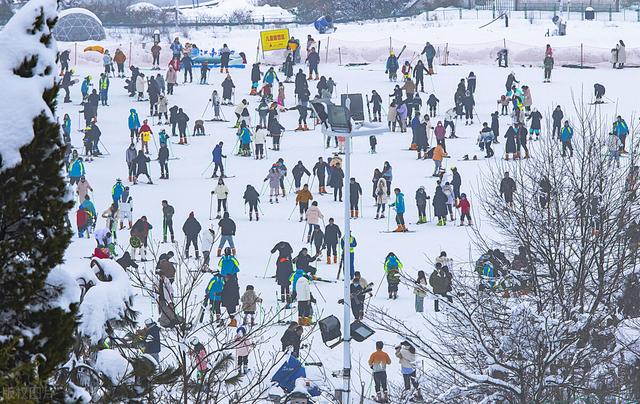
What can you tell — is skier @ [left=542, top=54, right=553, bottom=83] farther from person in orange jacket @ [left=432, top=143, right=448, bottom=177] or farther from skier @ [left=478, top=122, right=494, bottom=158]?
person in orange jacket @ [left=432, top=143, right=448, bottom=177]

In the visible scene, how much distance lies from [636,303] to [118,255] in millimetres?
12863

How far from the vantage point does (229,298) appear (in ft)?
71.2

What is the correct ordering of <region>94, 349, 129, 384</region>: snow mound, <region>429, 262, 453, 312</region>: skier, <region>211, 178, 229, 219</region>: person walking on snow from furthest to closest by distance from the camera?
<region>211, 178, 229, 219</region>: person walking on snow < <region>429, 262, 453, 312</region>: skier < <region>94, 349, 129, 384</region>: snow mound

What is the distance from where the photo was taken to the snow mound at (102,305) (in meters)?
7.59

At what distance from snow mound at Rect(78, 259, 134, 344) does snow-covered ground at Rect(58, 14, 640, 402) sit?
10498 millimetres

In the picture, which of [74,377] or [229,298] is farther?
[229,298]

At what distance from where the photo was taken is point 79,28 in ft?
185

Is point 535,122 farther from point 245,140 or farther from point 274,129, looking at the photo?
point 245,140

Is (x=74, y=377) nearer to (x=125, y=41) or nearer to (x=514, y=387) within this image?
(x=514, y=387)

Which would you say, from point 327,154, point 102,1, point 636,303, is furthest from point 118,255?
point 102,1

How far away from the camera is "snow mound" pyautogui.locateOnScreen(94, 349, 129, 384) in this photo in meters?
8.22

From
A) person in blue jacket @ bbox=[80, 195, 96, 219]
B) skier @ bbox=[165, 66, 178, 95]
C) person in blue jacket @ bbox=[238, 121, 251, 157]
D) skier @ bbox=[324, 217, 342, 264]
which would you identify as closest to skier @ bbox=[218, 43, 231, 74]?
skier @ bbox=[165, 66, 178, 95]

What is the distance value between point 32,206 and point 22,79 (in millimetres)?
596

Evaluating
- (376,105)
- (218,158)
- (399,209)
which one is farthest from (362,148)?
(399,209)
